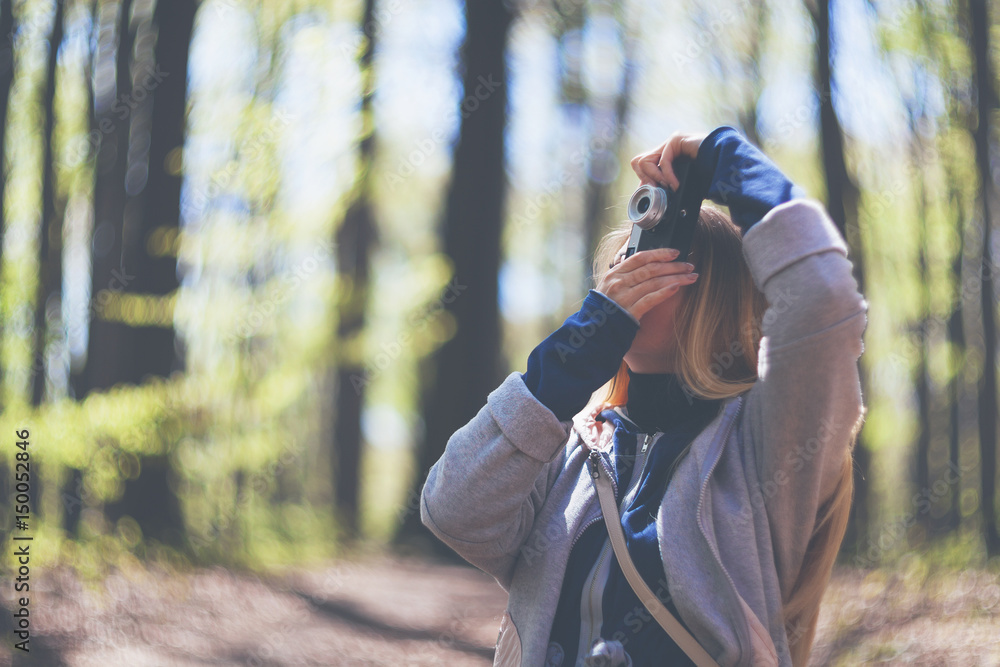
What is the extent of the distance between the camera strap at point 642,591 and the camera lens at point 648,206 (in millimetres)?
578

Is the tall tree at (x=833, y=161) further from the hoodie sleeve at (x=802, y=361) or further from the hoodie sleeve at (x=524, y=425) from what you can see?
the hoodie sleeve at (x=524, y=425)

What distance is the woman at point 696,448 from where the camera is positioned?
1198 millimetres

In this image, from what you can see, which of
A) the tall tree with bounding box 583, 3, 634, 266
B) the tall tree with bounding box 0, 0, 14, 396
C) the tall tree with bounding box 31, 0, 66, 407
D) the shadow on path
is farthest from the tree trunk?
the tall tree with bounding box 583, 3, 634, 266

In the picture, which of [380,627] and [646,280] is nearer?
[646,280]

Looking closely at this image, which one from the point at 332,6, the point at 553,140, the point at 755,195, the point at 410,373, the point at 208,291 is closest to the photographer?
the point at 755,195

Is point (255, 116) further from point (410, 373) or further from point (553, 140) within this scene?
point (410, 373)

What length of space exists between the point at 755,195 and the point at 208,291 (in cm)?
576

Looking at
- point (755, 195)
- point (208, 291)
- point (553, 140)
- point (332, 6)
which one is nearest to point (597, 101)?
point (553, 140)

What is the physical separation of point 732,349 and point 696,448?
246mm

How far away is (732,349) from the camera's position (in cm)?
143

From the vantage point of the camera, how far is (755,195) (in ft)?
4.17

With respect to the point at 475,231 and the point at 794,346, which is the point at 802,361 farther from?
the point at 475,231

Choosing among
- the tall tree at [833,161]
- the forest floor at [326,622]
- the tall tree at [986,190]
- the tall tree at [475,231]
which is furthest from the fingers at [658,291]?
the tall tree at [986,190]

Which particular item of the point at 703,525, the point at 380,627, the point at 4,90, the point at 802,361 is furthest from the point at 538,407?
the point at 4,90
